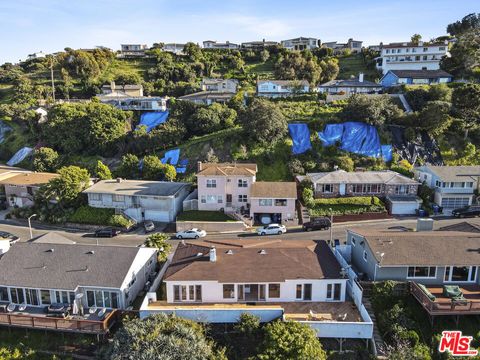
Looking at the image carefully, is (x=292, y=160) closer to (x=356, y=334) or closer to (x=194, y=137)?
(x=194, y=137)

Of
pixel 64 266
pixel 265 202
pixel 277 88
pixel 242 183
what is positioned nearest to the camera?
pixel 64 266

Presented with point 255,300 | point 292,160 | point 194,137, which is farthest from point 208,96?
point 255,300

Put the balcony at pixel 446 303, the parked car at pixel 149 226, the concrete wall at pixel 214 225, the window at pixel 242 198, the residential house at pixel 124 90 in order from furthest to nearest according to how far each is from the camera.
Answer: the residential house at pixel 124 90 < the window at pixel 242 198 < the parked car at pixel 149 226 < the concrete wall at pixel 214 225 < the balcony at pixel 446 303

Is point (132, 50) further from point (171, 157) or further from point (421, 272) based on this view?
point (421, 272)

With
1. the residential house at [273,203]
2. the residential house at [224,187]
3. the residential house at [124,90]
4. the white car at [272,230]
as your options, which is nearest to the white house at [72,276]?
the white car at [272,230]

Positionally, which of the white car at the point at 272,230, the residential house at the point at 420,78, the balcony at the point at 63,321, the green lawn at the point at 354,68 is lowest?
the balcony at the point at 63,321

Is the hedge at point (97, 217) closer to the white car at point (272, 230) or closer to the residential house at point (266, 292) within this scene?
the white car at point (272, 230)

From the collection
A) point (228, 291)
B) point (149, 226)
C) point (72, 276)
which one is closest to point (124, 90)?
point (149, 226)
